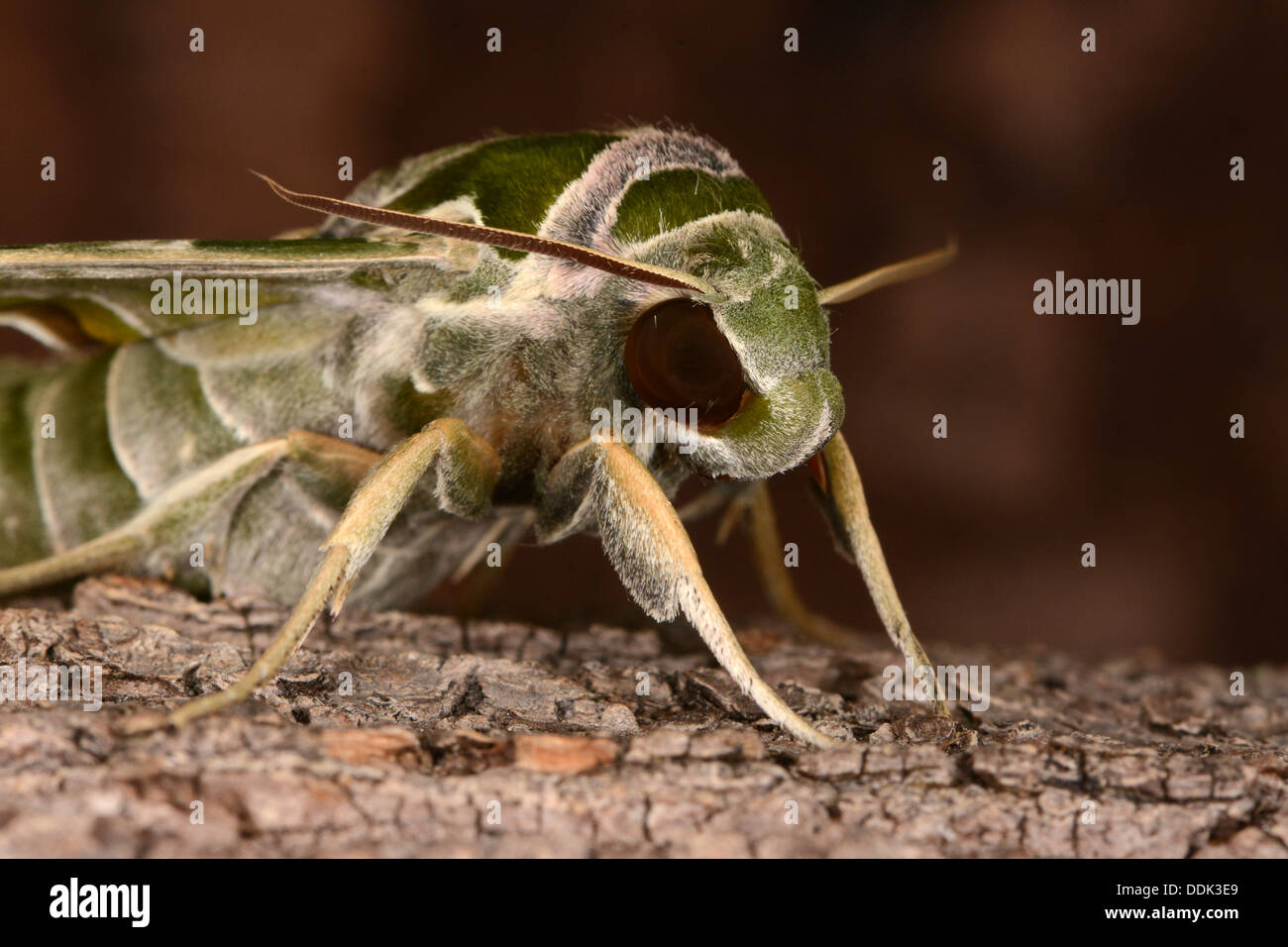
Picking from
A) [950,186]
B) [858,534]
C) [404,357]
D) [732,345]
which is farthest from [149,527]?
[950,186]

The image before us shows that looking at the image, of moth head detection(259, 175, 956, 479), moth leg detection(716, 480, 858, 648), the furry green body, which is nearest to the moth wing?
the furry green body

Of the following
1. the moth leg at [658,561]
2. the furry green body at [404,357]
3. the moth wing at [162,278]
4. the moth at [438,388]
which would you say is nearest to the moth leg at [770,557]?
the moth at [438,388]

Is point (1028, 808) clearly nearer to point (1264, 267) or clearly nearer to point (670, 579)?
point (670, 579)

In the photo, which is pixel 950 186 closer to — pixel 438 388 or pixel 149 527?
pixel 438 388

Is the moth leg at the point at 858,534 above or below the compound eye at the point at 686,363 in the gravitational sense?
below

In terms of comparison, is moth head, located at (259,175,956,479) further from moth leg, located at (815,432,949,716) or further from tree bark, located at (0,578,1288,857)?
tree bark, located at (0,578,1288,857)

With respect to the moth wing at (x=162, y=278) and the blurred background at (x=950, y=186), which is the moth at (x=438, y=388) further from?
the blurred background at (x=950, y=186)
